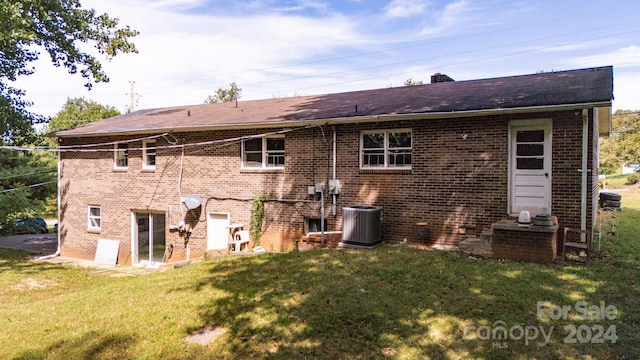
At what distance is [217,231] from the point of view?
13102 mm

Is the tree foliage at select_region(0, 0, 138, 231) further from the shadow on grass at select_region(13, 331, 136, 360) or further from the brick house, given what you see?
the shadow on grass at select_region(13, 331, 136, 360)

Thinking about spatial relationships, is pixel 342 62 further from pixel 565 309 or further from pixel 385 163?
pixel 565 309

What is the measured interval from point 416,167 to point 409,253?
2.47 metres

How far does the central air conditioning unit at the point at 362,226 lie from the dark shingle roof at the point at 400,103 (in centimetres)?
248

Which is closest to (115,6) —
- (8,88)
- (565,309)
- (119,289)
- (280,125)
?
(8,88)

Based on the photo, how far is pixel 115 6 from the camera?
14969 mm

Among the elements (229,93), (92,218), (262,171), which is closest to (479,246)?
(262,171)

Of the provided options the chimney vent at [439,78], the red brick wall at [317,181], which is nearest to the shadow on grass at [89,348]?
the red brick wall at [317,181]

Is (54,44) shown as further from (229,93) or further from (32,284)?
(229,93)

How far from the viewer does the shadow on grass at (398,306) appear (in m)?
4.43

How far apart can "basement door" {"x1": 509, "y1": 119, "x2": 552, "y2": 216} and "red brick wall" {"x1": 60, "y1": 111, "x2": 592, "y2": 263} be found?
0.69ft

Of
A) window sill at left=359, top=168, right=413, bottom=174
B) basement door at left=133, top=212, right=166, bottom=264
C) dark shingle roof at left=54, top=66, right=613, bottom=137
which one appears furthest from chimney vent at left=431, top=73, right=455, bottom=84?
basement door at left=133, top=212, right=166, bottom=264

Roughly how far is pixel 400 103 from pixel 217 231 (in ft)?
23.5

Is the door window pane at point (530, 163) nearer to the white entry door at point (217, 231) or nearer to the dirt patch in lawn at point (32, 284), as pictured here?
the white entry door at point (217, 231)
